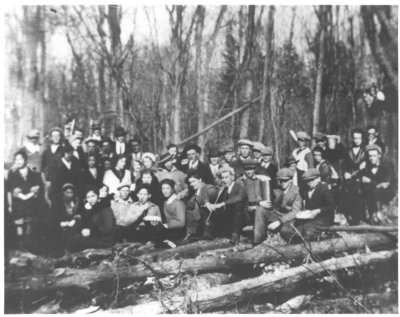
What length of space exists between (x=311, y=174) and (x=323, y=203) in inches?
15.9

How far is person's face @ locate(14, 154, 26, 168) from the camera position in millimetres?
5555

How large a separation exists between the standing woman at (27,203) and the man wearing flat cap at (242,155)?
2.53 metres

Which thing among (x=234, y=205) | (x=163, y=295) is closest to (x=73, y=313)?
(x=163, y=295)

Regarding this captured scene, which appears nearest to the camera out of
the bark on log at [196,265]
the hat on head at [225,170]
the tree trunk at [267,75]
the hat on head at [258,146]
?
the bark on log at [196,265]

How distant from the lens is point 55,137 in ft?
19.1

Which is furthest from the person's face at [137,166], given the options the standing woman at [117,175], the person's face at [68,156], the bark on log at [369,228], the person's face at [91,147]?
the bark on log at [369,228]

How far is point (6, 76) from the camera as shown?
5699 millimetres

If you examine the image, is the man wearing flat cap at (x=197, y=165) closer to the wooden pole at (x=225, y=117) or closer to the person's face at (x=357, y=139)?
the wooden pole at (x=225, y=117)

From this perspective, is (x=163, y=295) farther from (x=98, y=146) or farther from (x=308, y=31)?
(x=308, y=31)

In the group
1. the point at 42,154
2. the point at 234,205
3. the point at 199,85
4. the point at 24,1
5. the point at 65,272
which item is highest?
the point at 24,1

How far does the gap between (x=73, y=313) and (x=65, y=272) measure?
0.52 m

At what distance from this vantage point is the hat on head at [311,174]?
570 centimetres

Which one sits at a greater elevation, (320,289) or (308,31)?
(308,31)

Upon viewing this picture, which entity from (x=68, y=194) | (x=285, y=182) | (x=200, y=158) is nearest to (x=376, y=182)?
(x=285, y=182)
